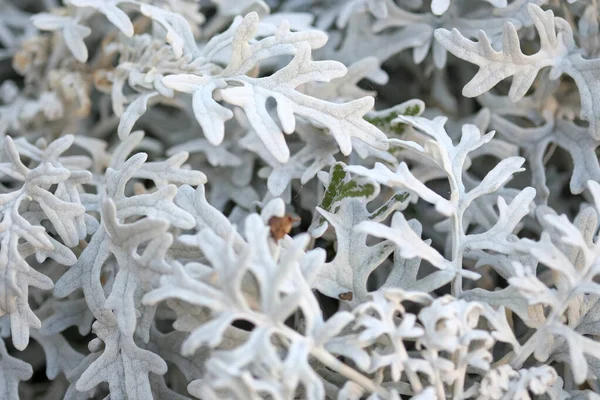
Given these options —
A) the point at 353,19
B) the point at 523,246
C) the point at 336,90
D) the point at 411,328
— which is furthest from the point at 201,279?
the point at 353,19

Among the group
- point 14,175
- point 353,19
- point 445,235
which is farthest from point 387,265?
point 14,175

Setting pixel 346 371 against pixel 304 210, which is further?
pixel 304 210

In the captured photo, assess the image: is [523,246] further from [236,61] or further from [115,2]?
[115,2]

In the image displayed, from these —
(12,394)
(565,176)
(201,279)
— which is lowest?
(12,394)

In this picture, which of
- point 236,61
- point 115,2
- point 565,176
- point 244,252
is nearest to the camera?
point 244,252

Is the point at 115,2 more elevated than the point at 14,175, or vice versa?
the point at 115,2

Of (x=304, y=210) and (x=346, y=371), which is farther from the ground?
(x=346, y=371)

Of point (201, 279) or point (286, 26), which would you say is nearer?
point (201, 279)

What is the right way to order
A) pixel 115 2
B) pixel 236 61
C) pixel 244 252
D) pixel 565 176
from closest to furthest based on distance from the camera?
pixel 244 252, pixel 236 61, pixel 115 2, pixel 565 176
